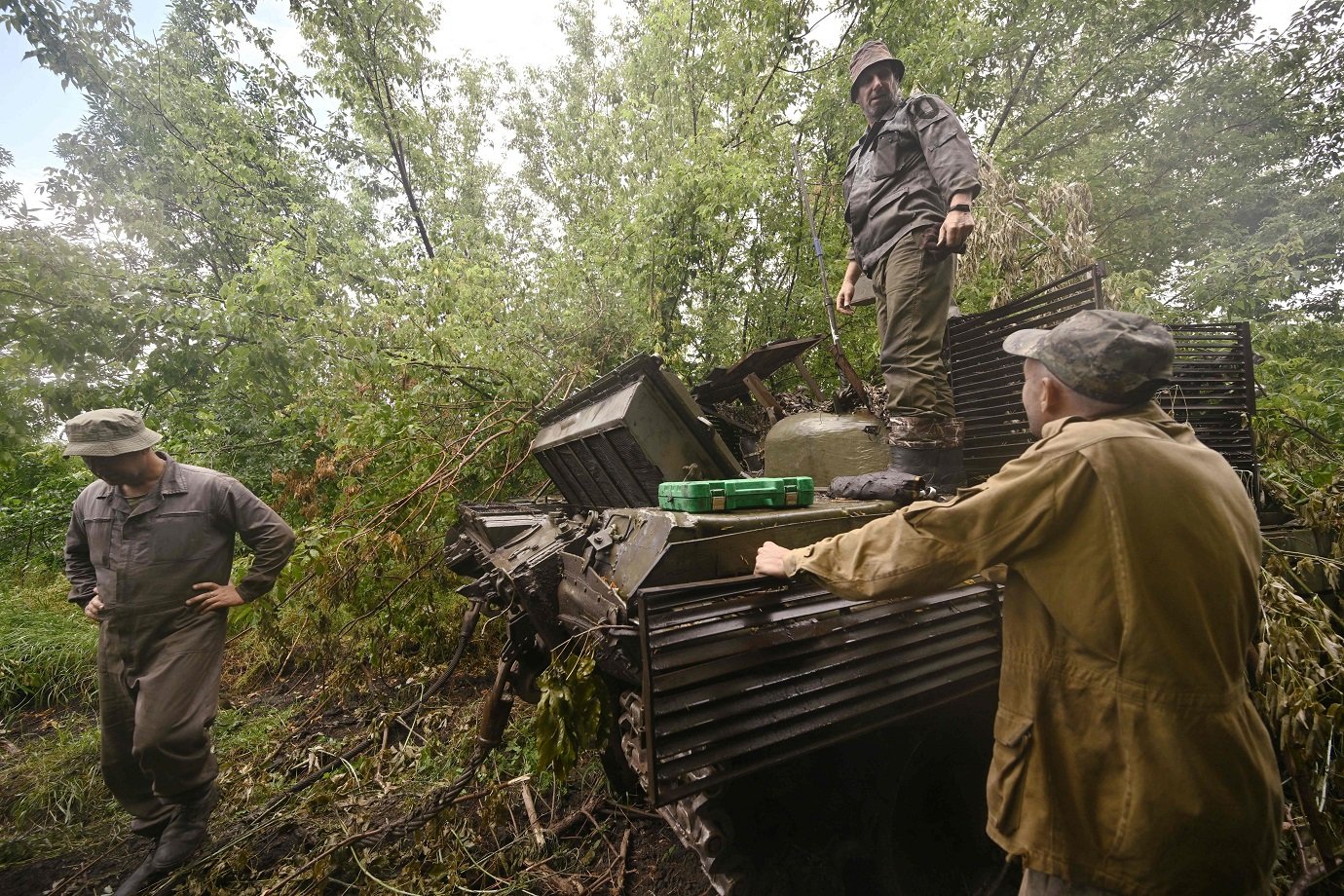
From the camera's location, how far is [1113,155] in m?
10.6

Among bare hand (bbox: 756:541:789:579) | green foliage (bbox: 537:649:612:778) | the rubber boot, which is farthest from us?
the rubber boot

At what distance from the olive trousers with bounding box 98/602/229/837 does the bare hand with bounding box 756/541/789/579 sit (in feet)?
9.52

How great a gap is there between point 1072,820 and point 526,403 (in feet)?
15.5

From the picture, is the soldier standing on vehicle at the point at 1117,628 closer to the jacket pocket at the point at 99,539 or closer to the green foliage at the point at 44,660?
the jacket pocket at the point at 99,539

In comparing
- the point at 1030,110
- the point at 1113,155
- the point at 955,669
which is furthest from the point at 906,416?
the point at 1113,155

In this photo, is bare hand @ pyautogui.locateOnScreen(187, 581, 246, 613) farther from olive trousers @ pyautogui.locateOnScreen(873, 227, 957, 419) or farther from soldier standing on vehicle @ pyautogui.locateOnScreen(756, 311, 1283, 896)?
olive trousers @ pyautogui.locateOnScreen(873, 227, 957, 419)

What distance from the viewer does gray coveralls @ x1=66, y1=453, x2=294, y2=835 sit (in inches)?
114

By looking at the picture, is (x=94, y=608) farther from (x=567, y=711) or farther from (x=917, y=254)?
(x=917, y=254)

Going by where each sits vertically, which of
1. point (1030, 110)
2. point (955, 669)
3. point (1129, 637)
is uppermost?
point (1030, 110)

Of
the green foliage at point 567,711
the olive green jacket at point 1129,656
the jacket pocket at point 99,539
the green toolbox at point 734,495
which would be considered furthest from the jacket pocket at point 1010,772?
the jacket pocket at point 99,539

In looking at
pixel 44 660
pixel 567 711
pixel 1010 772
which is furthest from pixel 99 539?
pixel 1010 772

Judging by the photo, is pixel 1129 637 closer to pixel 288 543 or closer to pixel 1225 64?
pixel 288 543

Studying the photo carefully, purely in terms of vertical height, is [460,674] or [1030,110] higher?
[1030,110]

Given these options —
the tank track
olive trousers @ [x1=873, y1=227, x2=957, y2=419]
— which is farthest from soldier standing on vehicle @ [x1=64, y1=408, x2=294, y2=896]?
olive trousers @ [x1=873, y1=227, x2=957, y2=419]
